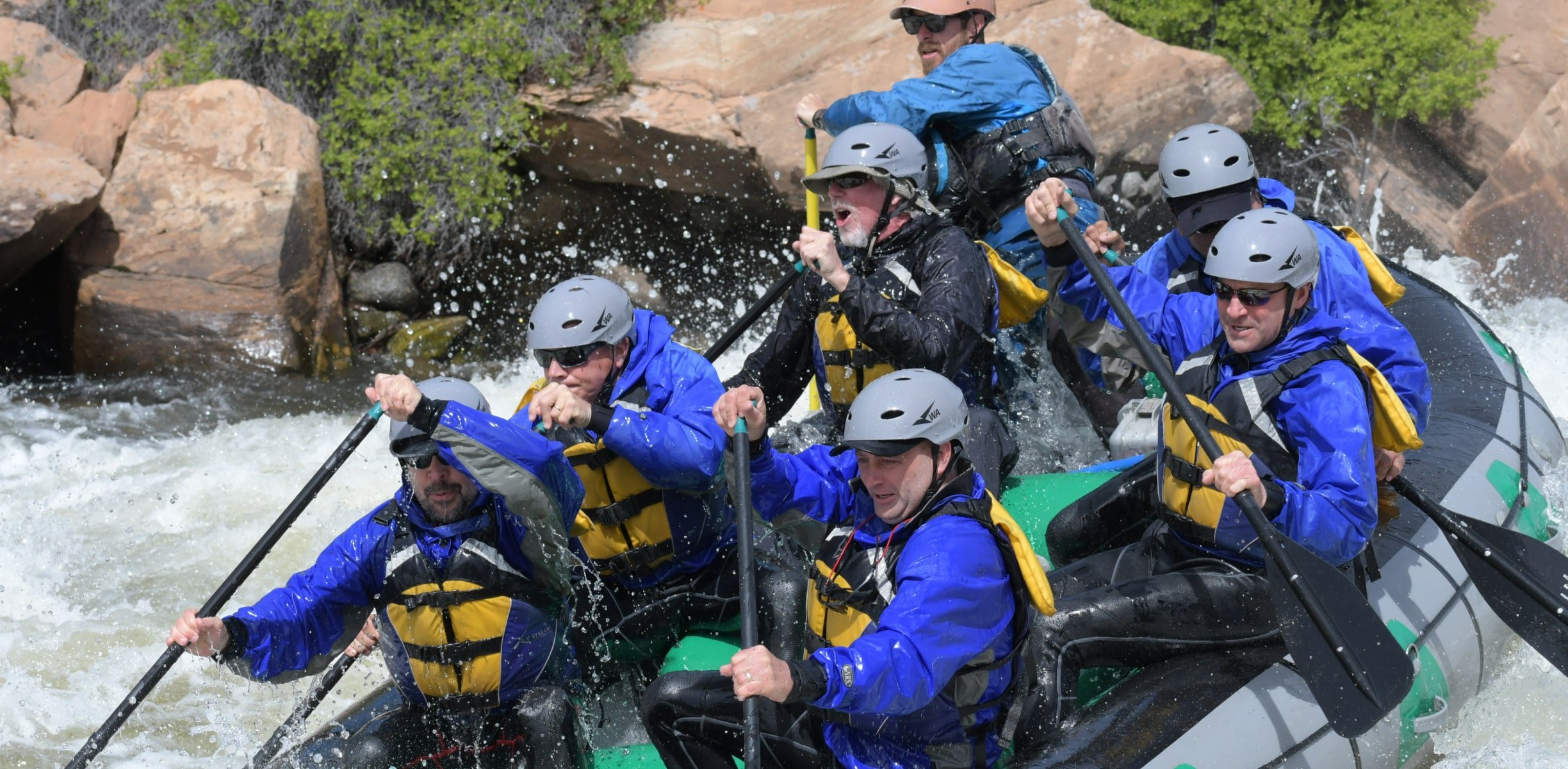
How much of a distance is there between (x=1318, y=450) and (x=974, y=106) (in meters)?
1.95

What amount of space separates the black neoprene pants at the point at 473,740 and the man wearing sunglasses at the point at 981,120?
2.32 metres

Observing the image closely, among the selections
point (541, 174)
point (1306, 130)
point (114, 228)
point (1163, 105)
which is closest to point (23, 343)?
point (114, 228)

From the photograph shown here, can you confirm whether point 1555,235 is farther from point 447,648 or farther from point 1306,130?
point 447,648

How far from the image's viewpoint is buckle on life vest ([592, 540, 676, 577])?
377 centimetres

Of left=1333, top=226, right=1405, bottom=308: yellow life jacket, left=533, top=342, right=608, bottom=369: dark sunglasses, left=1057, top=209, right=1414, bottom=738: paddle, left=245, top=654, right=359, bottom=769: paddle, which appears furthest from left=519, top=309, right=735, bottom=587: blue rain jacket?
left=1333, top=226, right=1405, bottom=308: yellow life jacket

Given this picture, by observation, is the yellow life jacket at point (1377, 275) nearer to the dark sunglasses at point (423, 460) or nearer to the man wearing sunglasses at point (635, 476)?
the man wearing sunglasses at point (635, 476)

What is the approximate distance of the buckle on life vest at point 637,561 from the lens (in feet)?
12.4

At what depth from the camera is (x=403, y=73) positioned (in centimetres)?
930

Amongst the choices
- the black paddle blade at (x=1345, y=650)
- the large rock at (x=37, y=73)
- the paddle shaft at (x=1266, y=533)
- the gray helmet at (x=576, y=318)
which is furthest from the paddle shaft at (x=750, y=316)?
the large rock at (x=37, y=73)

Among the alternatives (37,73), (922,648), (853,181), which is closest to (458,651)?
(922,648)

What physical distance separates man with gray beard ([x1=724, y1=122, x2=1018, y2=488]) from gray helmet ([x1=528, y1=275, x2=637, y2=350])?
438 mm

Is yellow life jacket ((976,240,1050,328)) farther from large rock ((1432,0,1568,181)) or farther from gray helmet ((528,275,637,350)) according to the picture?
large rock ((1432,0,1568,181))

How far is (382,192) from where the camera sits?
910 cm

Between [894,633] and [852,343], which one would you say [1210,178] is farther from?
[894,633]
